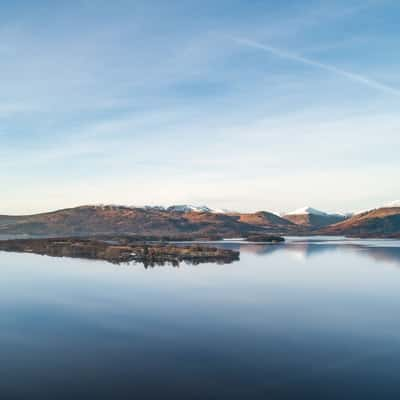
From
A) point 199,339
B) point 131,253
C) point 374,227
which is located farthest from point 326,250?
point 374,227

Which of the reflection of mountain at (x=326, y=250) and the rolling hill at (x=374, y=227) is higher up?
the rolling hill at (x=374, y=227)

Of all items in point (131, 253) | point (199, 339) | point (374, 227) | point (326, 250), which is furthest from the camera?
point (374, 227)

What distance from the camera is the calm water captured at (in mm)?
17125

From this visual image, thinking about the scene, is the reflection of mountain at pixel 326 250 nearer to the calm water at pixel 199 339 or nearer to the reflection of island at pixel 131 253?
the reflection of island at pixel 131 253

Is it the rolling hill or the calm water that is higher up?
the rolling hill

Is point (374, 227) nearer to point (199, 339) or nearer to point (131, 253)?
point (131, 253)

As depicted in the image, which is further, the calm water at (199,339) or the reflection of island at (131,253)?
the reflection of island at (131,253)

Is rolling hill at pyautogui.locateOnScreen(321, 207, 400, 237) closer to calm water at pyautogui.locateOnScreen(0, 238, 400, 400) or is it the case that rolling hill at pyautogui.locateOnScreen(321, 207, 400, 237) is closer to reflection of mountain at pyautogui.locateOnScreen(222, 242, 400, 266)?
reflection of mountain at pyautogui.locateOnScreen(222, 242, 400, 266)

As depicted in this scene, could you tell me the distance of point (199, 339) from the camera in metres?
23.1

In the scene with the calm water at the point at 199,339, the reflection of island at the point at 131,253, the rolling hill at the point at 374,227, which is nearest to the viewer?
the calm water at the point at 199,339

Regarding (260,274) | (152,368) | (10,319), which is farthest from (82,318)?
(260,274)

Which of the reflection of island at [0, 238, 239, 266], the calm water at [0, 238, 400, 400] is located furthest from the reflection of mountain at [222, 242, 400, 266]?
the calm water at [0, 238, 400, 400]

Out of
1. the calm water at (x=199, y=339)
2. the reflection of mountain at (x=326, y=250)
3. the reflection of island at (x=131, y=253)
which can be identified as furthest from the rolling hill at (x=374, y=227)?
the calm water at (x=199, y=339)

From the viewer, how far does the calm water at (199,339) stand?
17.1 m
